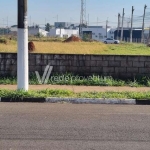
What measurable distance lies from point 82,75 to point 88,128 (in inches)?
227

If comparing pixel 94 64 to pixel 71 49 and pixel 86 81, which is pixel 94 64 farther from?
pixel 71 49

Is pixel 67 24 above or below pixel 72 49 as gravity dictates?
above

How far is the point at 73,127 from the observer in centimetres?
620

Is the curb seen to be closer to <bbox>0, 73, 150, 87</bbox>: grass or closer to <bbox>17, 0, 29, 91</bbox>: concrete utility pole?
<bbox>17, 0, 29, 91</bbox>: concrete utility pole

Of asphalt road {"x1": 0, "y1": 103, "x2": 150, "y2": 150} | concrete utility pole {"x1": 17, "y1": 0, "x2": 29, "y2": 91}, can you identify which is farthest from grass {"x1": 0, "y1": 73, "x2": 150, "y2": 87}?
asphalt road {"x1": 0, "y1": 103, "x2": 150, "y2": 150}

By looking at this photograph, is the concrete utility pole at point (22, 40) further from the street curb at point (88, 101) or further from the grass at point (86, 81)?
the grass at point (86, 81)

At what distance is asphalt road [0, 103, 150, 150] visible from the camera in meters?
5.20

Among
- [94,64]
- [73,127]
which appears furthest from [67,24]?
[73,127]

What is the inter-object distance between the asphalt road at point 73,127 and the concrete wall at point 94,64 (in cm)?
343

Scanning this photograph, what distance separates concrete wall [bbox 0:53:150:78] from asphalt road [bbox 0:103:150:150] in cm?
343

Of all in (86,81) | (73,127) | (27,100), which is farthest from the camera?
(86,81)

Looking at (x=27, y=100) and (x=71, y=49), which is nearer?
(x=27, y=100)

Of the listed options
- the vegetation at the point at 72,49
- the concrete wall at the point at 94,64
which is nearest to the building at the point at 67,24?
the vegetation at the point at 72,49

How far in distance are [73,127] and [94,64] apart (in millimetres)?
5779
